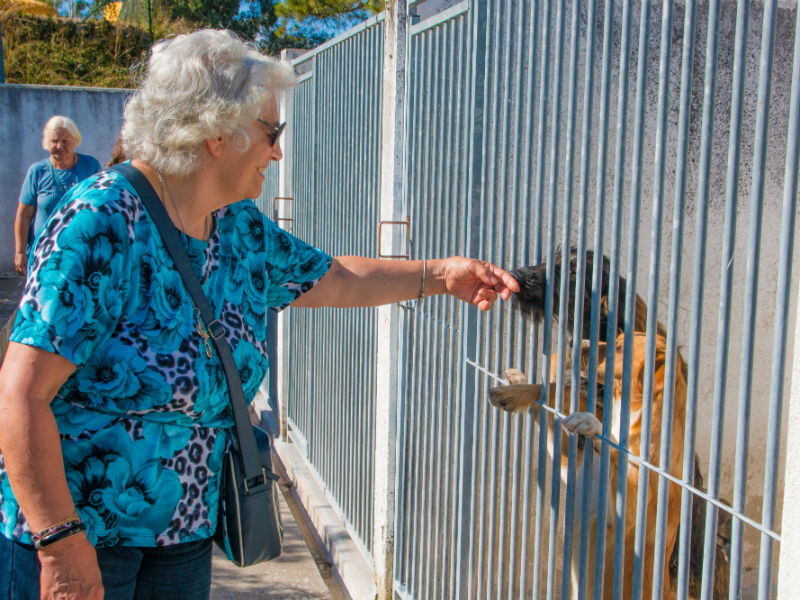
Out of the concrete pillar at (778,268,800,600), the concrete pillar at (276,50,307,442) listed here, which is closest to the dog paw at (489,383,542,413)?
the concrete pillar at (778,268,800,600)

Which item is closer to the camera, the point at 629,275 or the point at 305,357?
the point at 629,275

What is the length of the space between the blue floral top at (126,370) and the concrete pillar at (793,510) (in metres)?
1.23

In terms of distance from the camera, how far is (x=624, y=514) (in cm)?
158

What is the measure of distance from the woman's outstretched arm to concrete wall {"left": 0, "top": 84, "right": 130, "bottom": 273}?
927cm

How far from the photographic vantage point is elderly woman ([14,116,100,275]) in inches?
247

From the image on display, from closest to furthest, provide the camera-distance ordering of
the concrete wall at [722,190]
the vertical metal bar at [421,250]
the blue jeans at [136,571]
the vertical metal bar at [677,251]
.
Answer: the vertical metal bar at [677,251], the blue jeans at [136,571], the vertical metal bar at [421,250], the concrete wall at [722,190]

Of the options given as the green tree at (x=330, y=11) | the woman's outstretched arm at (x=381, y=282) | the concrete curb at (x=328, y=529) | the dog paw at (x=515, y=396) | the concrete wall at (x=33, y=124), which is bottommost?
the concrete curb at (x=328, y=529)

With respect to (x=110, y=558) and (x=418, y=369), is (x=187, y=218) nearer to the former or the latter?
(x=110, y=558)

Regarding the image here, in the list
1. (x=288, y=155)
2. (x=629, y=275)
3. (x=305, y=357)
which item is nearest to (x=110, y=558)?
(x=629, y=275)

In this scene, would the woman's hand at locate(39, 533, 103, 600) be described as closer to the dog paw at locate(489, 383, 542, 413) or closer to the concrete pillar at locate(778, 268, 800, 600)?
the dog paw at locate(489, 383, 542, 413)

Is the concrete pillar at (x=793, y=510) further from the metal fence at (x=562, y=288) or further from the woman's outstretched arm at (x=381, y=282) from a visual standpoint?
the woman's outstretched arm at (x=381, y=282)

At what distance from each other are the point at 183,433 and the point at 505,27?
1.44m

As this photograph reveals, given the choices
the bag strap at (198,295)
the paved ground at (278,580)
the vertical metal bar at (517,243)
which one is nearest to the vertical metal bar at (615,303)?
the vertical metal bar at (517,243)

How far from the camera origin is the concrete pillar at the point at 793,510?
1.09m
